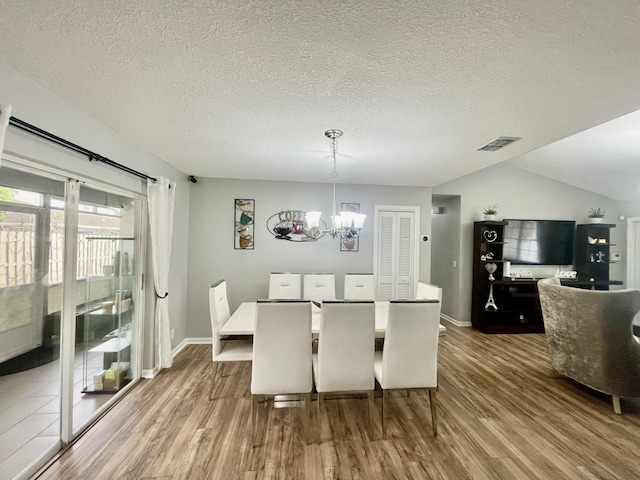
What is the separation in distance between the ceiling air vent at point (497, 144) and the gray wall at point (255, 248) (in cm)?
198

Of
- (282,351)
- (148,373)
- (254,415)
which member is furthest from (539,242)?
(148,373)

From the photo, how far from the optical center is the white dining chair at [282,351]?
2.00 metres

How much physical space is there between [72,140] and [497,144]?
3.52 m

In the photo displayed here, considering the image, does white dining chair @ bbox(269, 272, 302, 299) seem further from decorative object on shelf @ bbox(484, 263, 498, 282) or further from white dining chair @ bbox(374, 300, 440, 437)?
decorative object on shelf @ bbox(484, 263, 498, 282)

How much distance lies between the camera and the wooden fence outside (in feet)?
5.31

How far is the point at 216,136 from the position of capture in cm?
240

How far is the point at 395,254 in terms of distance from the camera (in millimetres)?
4387

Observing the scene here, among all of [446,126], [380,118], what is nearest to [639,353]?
[446,126]

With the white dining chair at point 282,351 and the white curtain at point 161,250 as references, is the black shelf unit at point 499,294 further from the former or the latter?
the white curtain at point 161,250

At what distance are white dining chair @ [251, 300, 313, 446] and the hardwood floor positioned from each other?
0.24 meters

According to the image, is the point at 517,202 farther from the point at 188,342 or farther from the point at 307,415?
the point at 188,342

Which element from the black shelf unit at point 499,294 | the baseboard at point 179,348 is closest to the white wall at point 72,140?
the baseboard at point 179,348

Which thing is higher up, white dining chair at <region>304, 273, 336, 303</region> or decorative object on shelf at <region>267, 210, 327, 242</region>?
decorative object on shelf at <region>267, 210, 327, 242</region>

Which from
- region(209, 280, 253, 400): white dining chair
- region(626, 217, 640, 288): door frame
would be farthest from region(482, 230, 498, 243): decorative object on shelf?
region(209, 280, 253, 400): white dining chair
